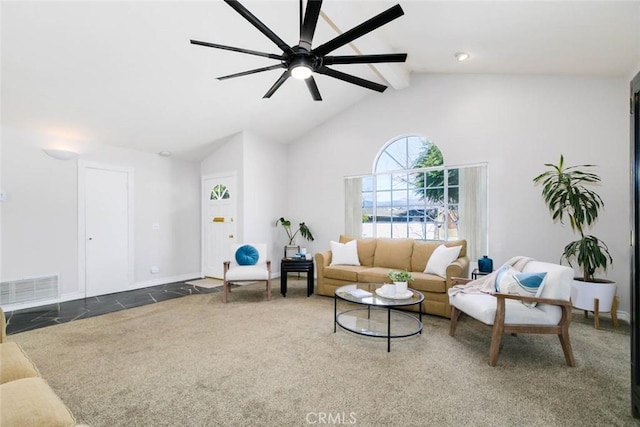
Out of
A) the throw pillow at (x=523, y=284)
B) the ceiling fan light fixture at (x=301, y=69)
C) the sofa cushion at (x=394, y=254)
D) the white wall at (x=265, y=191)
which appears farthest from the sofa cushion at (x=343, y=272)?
the ceiling fan light fixture at (x=301, y=69)

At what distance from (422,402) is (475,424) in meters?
0.33

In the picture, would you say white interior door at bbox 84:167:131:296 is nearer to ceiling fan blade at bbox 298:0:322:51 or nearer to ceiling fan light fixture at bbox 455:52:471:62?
ceiling fan blade at bbox 298:0:322:51

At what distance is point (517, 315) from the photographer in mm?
2555

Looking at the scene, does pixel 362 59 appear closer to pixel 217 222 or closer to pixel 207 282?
pixel 217 222

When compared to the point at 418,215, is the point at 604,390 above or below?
below

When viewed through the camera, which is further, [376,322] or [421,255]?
[421,255]

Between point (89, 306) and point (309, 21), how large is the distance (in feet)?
15.6

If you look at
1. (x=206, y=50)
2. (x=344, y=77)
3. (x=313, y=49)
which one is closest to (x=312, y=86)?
(x=344, y=77)

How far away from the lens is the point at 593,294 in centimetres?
343

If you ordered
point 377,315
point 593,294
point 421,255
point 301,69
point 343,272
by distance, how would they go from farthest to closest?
point 343,272, point 421,255, point 377,315, point 593,294, point 301,69

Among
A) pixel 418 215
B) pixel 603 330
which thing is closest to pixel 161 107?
pixel 418 215

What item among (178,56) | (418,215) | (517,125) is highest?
(178,56)

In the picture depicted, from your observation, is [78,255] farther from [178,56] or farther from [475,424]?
[475,424]

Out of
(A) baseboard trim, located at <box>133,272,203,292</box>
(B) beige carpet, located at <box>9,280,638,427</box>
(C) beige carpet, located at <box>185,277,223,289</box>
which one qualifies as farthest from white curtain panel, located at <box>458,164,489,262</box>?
(A) baseboard trim, located at <box>133,272,203,292</box>
